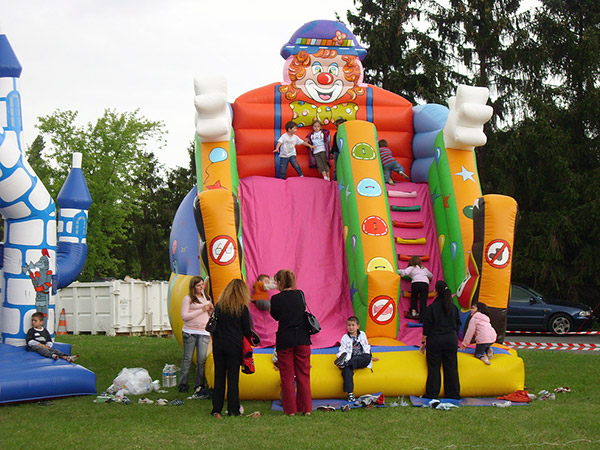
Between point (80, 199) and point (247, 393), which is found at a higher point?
point (80, 199)

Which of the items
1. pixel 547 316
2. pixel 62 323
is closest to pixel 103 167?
pixel 62 323

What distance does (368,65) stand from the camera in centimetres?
2253

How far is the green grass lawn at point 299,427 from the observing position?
5.32 meters

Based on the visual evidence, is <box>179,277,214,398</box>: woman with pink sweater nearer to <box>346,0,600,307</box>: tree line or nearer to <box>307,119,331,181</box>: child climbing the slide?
<box>307,119,331,181</box>: child climbing the slide

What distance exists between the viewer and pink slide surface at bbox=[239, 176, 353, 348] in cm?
904

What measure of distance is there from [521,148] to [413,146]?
8651 millimetres

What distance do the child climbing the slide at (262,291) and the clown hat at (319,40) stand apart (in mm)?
3925

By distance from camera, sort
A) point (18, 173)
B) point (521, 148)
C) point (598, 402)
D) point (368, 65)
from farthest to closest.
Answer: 1. point (368, 65)
2. point (521, 148)
3. point (18, 173)
4. point (598, 402)

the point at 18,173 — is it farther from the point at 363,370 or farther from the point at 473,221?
the point at 473,221

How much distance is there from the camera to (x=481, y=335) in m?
7.80

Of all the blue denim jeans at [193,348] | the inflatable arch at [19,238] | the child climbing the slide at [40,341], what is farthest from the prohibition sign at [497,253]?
the child climbing the slide at [40,341]

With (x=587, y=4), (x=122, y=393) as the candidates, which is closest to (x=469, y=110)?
(x=122, y=393)

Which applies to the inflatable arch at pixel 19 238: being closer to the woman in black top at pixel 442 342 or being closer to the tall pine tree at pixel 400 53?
the woman in black top at pixel 442 342

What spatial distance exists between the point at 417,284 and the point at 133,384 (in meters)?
3.58
